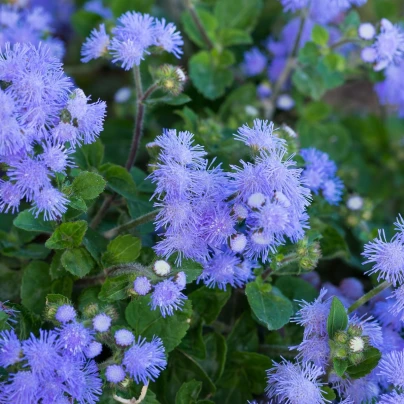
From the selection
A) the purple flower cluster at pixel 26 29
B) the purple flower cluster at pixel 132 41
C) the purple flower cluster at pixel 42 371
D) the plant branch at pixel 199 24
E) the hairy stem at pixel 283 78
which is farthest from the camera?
the hairy stem at pixel 283 78

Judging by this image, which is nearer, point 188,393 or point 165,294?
point 165,294

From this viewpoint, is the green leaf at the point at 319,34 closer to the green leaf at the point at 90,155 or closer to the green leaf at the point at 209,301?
the green leaf at the point at 90,155

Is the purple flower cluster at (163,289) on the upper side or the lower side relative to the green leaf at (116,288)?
upper

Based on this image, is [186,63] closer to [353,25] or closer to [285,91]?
[285,91]

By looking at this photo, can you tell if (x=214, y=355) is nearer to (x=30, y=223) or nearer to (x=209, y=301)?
(x=209, y=301)

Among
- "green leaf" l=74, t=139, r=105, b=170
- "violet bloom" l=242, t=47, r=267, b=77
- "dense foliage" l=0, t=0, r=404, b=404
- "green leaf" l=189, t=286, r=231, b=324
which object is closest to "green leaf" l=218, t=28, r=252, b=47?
"dense foliage" l=0, t=0, r=404, b=404

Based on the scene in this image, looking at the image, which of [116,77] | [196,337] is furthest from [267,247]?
[116,77]

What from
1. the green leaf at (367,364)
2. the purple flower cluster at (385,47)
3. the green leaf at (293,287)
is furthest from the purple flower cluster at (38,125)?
the purple flower cluster at (385,47)

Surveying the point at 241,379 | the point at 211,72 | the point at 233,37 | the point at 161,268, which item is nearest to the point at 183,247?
the point at 161,268

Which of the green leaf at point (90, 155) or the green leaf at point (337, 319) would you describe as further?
the green leaf at point (90, 155)
